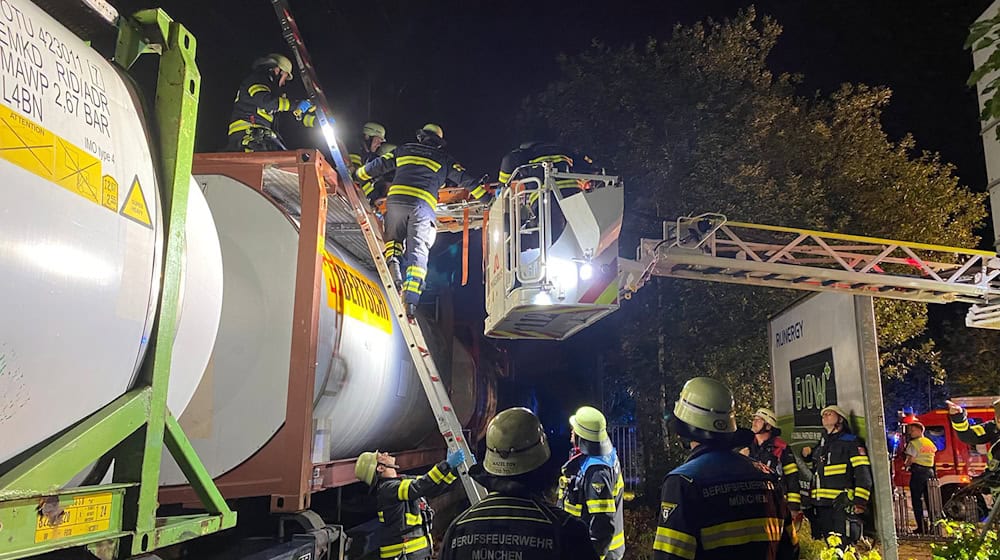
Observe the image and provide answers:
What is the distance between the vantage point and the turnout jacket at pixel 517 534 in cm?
266

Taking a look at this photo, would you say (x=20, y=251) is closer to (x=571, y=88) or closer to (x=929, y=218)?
(x=571, y=88)

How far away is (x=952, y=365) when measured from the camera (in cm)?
2173

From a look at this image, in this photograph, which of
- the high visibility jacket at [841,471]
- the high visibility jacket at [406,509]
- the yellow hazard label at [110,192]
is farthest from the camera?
the high visibility jacket at [841,471]

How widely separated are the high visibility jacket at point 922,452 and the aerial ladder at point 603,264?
405 cm

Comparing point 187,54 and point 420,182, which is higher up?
point 420,182

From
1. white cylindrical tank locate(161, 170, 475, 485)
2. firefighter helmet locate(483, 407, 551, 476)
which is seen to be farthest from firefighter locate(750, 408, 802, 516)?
firefighter helmet locate(483, 407, 551, 476)

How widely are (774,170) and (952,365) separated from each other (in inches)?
478

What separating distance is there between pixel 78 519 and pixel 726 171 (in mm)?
12289

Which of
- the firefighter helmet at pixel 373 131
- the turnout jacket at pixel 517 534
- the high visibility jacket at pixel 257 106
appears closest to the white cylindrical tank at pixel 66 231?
the turnout jacket at pixel 517 534

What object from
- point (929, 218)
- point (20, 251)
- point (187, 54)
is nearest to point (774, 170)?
point (929, 218)

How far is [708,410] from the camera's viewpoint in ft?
11.3

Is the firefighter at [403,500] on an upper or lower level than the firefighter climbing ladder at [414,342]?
lower

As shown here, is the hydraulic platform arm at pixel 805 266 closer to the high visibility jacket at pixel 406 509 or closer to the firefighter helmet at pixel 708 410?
the high visibility jacket at pixel 406 509

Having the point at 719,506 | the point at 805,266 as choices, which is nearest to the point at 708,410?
the point at 719,506
